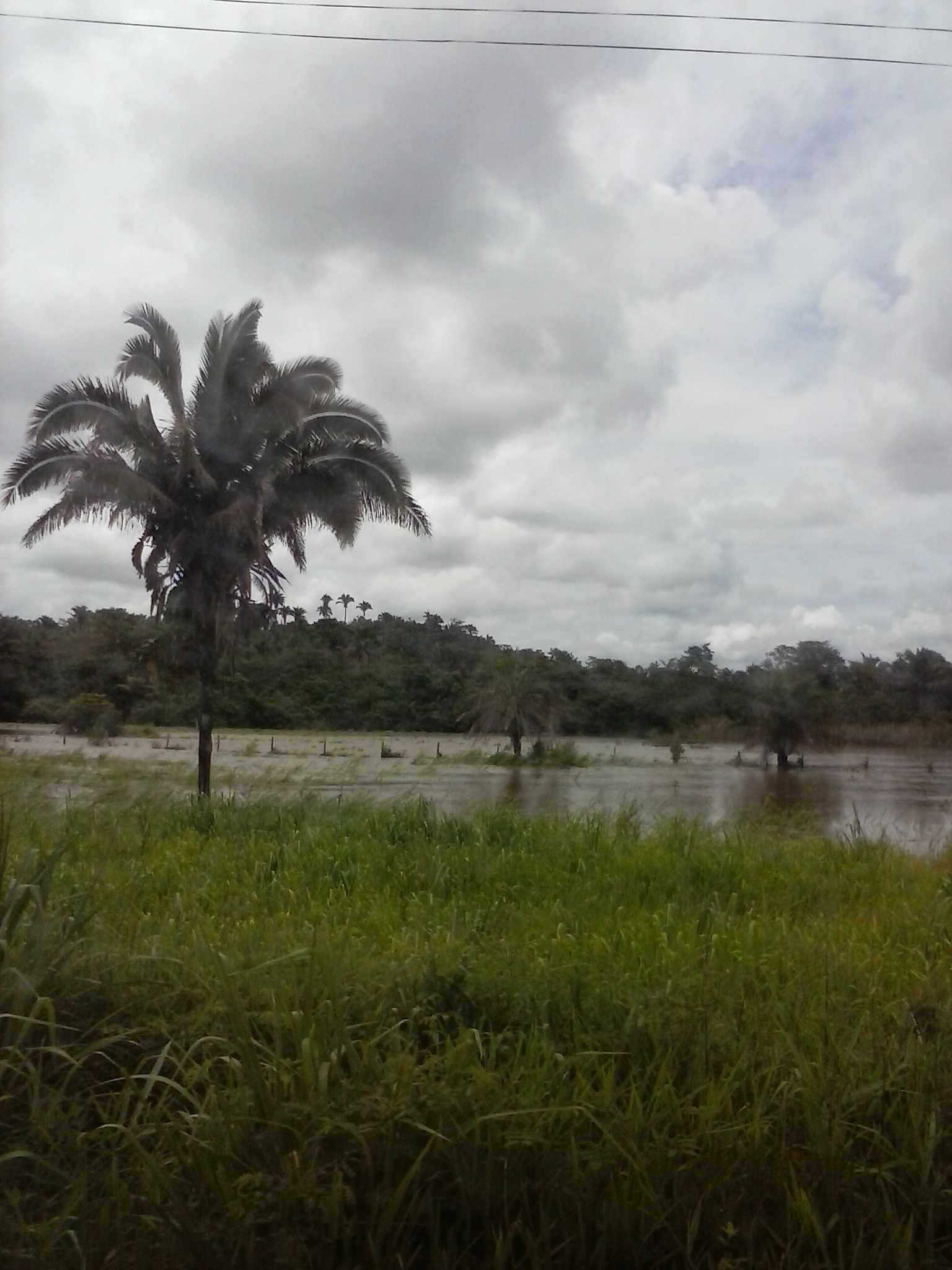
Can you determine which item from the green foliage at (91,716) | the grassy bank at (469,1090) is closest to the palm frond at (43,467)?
the green foliage at (91,716)

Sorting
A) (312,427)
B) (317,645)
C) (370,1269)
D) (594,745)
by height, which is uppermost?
(312,427)

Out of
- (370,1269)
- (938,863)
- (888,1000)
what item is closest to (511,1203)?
(370,1269)

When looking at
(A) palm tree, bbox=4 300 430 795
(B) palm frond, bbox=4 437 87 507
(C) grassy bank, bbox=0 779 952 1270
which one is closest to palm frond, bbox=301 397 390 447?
(A) palm tree, bbox=4 300 430 795

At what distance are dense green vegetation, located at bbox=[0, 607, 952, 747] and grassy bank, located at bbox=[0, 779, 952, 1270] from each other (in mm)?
2344

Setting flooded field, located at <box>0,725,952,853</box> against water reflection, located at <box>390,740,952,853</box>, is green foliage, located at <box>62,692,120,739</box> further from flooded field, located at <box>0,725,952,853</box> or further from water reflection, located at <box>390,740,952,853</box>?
water reflection, located at <box>390,740,952,853</box>

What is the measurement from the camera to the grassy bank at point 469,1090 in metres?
2.80

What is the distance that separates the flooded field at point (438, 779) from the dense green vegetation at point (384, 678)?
0.16m

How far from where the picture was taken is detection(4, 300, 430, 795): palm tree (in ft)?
22.8

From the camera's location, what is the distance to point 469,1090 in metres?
3.08

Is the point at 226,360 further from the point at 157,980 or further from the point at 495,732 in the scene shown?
the point at 157,980

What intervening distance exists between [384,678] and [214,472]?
1811mm

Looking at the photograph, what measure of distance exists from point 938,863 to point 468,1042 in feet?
13.9

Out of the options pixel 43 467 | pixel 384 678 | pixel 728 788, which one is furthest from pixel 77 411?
pixel 728 788

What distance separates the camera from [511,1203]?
2896 millimetres
